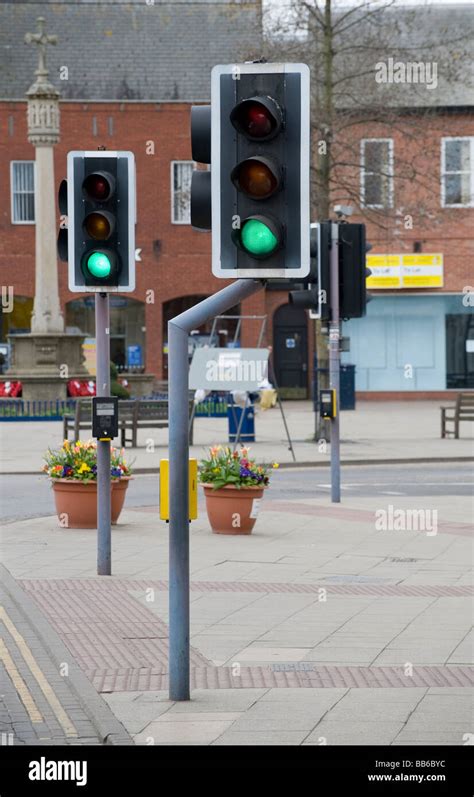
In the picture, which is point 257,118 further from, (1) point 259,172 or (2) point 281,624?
(2) point 281,624

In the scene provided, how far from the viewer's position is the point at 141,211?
50.4 meters

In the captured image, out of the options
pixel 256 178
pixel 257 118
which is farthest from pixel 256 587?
pixel 257 118

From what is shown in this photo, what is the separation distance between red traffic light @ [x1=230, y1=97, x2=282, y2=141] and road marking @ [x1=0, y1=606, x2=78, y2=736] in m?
2.99

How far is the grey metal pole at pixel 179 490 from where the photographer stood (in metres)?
7.91

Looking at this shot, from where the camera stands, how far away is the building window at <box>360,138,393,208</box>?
33.4 metres

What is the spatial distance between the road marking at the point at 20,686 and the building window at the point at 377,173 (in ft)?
77.4

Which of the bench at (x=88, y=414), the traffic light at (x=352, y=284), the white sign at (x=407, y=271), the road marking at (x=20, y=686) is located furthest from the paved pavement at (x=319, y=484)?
the white sign at (x=407, y=271)

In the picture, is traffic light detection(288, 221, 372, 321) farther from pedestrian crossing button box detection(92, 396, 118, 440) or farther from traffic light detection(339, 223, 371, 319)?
pedestrian crossing button box detection(92, 396, 118, 440)

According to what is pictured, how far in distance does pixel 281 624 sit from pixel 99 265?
9.95ft

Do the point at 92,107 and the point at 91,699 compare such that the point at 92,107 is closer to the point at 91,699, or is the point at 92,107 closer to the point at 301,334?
the point at 301,334

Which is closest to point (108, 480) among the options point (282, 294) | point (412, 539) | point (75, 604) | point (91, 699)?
point (75, 604)

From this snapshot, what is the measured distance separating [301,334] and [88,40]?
12.2 m

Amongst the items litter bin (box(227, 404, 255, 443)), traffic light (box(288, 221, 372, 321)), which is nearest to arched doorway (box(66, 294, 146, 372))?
litter bin (box(227, 404, 255, 443))

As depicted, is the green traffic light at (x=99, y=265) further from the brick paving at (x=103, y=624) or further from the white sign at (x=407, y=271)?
the white sign at (x=407, y=271)
